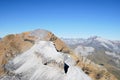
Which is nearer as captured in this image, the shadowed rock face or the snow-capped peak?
the snow-capped peak

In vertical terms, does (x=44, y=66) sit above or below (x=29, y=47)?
below

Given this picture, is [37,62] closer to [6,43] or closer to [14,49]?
[14,49]

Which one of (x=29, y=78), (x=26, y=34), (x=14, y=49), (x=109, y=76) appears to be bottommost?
(x=109, y=76)

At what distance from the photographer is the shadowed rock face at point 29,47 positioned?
92.2 metres

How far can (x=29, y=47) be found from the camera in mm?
89312

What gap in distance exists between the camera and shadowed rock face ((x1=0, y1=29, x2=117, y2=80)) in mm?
92188

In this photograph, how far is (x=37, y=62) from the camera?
7225 centimetres

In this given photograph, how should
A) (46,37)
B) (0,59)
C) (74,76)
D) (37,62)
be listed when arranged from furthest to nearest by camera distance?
(46,37), (0,59), (37,62), (74,76)

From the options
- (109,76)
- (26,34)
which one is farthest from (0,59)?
(109,76)

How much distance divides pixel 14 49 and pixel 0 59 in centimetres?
778

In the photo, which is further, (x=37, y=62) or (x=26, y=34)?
(x=26, y=34)

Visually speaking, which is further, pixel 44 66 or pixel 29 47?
pixel 29 47

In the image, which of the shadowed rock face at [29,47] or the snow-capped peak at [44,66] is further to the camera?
the shadowed rock face at [29,47]

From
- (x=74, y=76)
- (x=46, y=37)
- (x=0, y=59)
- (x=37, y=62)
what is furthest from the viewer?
(x=46, y=37)
